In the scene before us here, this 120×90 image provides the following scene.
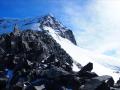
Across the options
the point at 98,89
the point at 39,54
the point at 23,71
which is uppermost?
the point at 39,54

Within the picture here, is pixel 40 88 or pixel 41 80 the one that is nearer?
pixel 40 88

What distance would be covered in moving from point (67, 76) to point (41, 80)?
187 inches

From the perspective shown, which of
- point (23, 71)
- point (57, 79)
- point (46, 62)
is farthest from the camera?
point (46, 62)

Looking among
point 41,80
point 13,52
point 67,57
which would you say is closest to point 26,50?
point 13,52

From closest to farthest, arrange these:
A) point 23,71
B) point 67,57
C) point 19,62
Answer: point 23,71 → point 19,62 → point 67,57

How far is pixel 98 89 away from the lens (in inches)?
2071

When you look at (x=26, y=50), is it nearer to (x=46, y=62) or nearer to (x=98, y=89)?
(x=46, y=62)

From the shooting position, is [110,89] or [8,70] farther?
[8,70]

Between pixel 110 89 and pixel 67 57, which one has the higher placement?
pixel 67 57

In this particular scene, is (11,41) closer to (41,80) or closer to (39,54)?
(39,54)

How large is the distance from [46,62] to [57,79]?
24.7 meters

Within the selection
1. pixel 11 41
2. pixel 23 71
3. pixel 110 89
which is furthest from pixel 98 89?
pixel 11 41

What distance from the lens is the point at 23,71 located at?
70.9 metres

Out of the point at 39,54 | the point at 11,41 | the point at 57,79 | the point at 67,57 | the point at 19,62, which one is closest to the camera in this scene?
the point at 57,79
